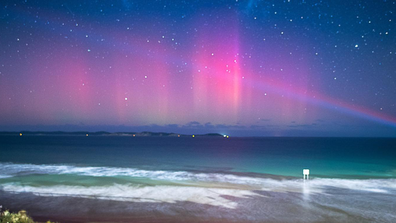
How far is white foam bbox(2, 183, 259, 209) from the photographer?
1348cm

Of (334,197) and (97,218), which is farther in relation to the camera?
(334,197)

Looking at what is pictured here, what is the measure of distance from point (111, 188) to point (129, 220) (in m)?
6.63

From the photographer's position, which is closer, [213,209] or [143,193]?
[213,209]

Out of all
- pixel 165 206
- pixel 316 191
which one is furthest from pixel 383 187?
pixel 165 206

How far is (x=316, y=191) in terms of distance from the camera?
1619 centimetres

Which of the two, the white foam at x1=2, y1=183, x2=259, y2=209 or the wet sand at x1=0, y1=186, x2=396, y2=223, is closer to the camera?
the wet sand at x1=0, y1=186, x2=396, y2=223

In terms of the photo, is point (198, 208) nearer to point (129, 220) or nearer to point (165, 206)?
point (165, 206)

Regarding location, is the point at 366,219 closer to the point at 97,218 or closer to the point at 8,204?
the point at 97,218

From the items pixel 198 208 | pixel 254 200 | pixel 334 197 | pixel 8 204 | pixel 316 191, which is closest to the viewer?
pixel 198 208

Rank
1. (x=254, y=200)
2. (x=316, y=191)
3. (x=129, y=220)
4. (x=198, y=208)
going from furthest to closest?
(x=316, y=191)
(x=254, y=200)
(x=198, y=208)
(x=129, y=220)

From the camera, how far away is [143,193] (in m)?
14.9

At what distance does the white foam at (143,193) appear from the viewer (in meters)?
13.5

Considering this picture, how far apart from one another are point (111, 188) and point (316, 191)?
1154cm

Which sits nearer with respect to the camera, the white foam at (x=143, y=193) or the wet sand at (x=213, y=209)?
the wet sand at (x=213, y=209)
